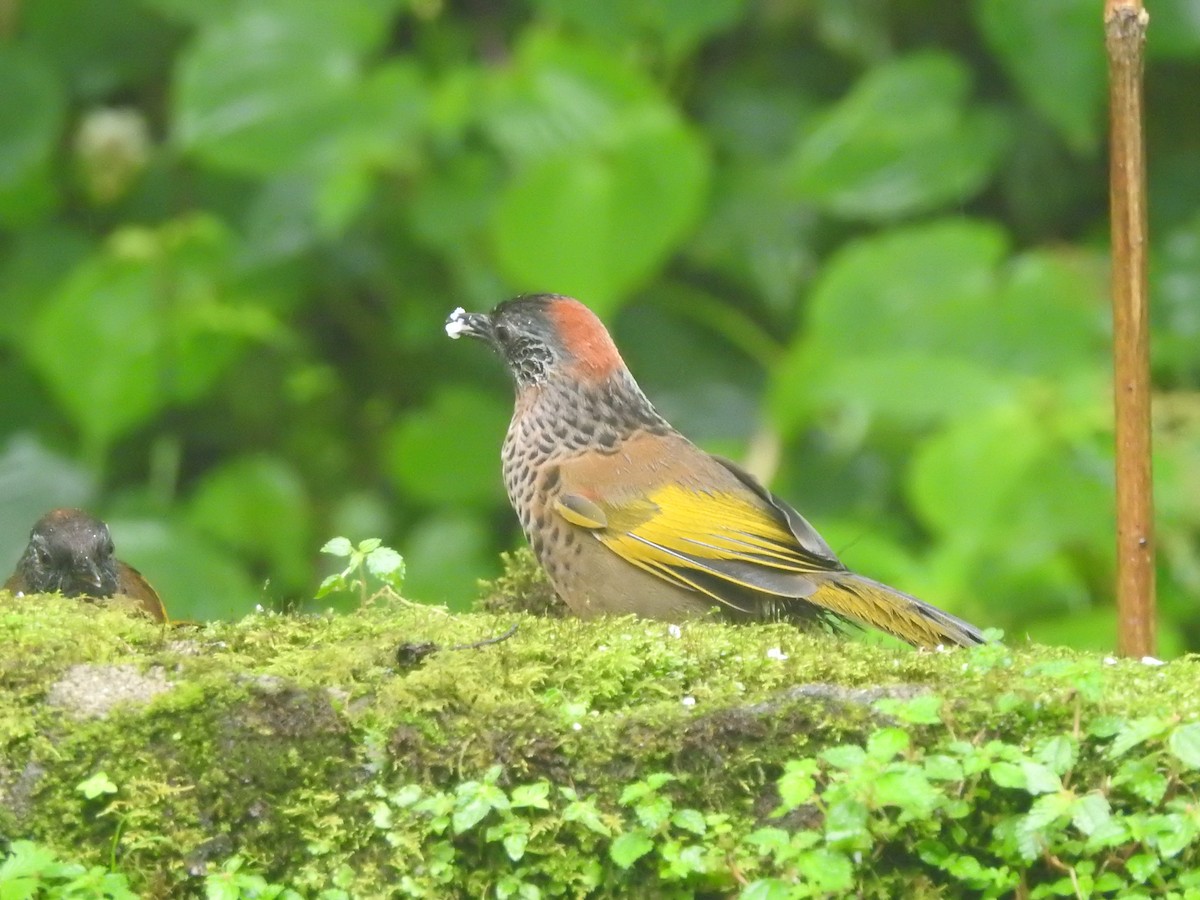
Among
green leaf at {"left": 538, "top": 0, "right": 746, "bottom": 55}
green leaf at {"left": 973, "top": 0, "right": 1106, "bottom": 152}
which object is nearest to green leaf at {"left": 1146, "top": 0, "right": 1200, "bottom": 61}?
green leaf at {"left": 973, "top": 0, "right": 1106, "bottom": 152}

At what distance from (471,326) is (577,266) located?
1.36 m

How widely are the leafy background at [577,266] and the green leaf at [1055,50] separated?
1 cm

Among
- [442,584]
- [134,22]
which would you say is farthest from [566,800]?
[134,22]

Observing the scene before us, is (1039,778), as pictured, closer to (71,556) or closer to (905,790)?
(905,790)

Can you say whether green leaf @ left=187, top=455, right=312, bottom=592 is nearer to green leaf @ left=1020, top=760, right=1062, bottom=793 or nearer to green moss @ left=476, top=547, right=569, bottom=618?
green moss @ left=476, top=547, right=569, bottom=618

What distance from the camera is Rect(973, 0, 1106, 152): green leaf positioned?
584 cm

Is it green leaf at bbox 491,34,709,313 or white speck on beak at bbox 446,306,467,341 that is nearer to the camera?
white speck on beak at bbox 446,306,467,341

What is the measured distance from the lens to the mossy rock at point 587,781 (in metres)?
2.52

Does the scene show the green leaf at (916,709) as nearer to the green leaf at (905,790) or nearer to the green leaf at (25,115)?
the green leaf at (905,790)

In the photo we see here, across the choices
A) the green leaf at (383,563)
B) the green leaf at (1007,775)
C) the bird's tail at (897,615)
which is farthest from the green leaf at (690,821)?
the bird's tail at (897,615)

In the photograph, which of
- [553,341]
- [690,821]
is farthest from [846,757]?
[553,341]

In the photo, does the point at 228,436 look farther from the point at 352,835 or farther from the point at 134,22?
the point at 352,835

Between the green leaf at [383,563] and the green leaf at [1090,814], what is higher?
the green leaf at [383,563]

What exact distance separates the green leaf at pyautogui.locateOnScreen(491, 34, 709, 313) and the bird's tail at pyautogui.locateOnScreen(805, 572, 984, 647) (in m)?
2.26
